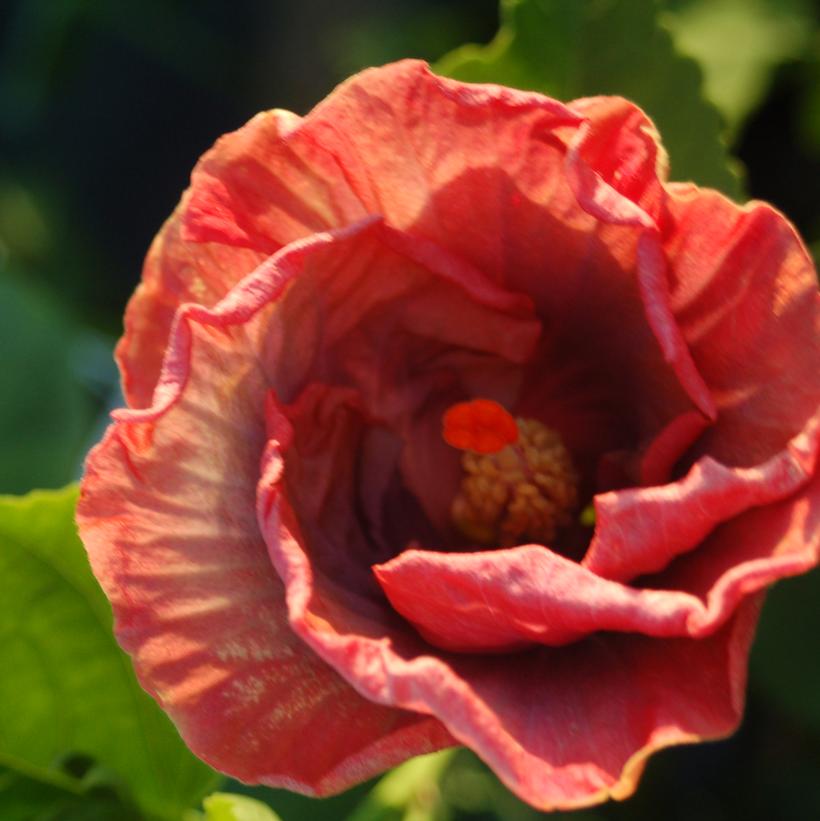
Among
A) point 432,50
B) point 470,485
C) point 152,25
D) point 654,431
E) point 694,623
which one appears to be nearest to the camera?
point 694,623

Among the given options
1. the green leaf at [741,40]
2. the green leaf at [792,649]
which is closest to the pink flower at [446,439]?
the green leaf at [792,649]

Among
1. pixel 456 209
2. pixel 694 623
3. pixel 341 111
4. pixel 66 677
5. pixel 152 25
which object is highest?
pixel 341 111

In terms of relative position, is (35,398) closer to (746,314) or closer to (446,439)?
(446,439)

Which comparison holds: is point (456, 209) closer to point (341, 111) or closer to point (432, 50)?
point (341, 111)

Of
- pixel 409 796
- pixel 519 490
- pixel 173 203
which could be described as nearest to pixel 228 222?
pixel 519 490

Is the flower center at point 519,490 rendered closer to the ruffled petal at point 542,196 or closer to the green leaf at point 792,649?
the ruffled petal at point 542,196

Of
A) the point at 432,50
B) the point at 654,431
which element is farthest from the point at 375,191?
the point at 432,50
